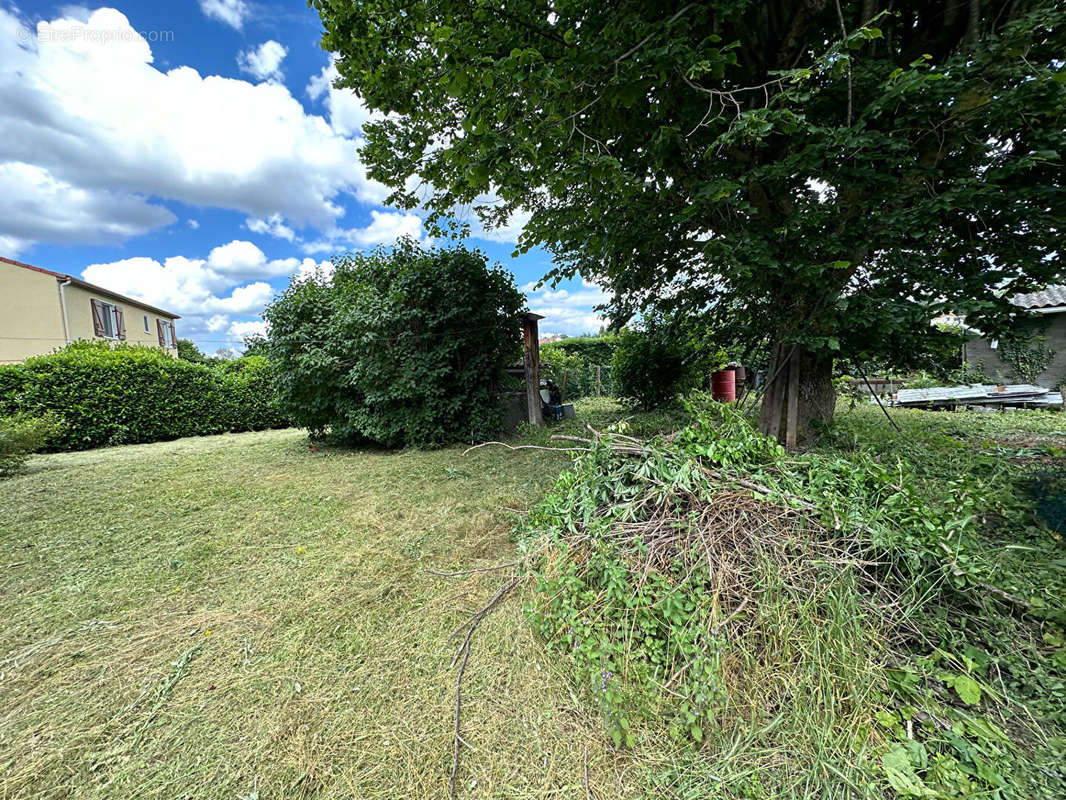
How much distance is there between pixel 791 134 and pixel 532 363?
4.72m

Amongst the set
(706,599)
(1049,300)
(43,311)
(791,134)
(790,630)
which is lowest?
(790,630)

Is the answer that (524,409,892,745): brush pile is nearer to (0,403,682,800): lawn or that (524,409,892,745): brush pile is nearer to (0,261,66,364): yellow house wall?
(0,403,682,800): lawn

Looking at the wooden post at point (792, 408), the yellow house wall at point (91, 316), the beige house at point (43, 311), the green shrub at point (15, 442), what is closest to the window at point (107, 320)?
the beige house at point (43, 311)

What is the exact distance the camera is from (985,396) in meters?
7.60

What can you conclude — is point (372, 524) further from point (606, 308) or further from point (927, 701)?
point (606, 308)

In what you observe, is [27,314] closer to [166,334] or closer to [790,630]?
[166,334]

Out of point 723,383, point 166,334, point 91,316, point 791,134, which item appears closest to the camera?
point 791,134

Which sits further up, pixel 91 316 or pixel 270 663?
pixel 91 316

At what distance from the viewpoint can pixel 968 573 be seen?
1381 mm

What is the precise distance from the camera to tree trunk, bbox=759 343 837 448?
4.20 m

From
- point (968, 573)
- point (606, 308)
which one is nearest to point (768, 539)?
point (968, 573)

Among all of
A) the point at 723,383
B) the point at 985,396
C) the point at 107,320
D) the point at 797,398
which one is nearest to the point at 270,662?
the point at 797,398

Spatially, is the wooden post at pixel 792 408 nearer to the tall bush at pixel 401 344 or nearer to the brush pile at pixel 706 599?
the brush pile at pixel 706 599

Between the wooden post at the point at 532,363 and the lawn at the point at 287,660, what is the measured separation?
357cm
